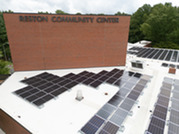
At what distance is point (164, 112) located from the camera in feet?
35.3

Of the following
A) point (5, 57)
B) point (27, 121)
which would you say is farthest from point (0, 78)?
point (5, 57)

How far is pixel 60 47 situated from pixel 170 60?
75.0 feet

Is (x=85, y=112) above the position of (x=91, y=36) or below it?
below

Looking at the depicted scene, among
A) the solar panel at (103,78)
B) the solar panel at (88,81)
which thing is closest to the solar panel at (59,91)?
the solar panel at (88,81)

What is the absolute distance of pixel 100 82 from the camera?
16.0m

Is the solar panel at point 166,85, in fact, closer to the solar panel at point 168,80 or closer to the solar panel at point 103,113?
the solar panel at point 168,80

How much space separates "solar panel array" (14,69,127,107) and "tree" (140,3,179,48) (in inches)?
1550

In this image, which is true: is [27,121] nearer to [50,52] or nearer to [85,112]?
[85,112]

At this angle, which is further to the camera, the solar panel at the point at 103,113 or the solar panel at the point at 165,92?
the solar panel at the point at 165,92

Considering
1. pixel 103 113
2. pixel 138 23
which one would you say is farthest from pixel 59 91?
pixel 138 23

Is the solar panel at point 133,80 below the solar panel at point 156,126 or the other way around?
the other way around

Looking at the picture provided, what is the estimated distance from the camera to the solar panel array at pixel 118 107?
30.0 ft

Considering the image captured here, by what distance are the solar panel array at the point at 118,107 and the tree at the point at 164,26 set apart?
39336mm

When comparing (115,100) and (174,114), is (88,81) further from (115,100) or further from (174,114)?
(174,114)
